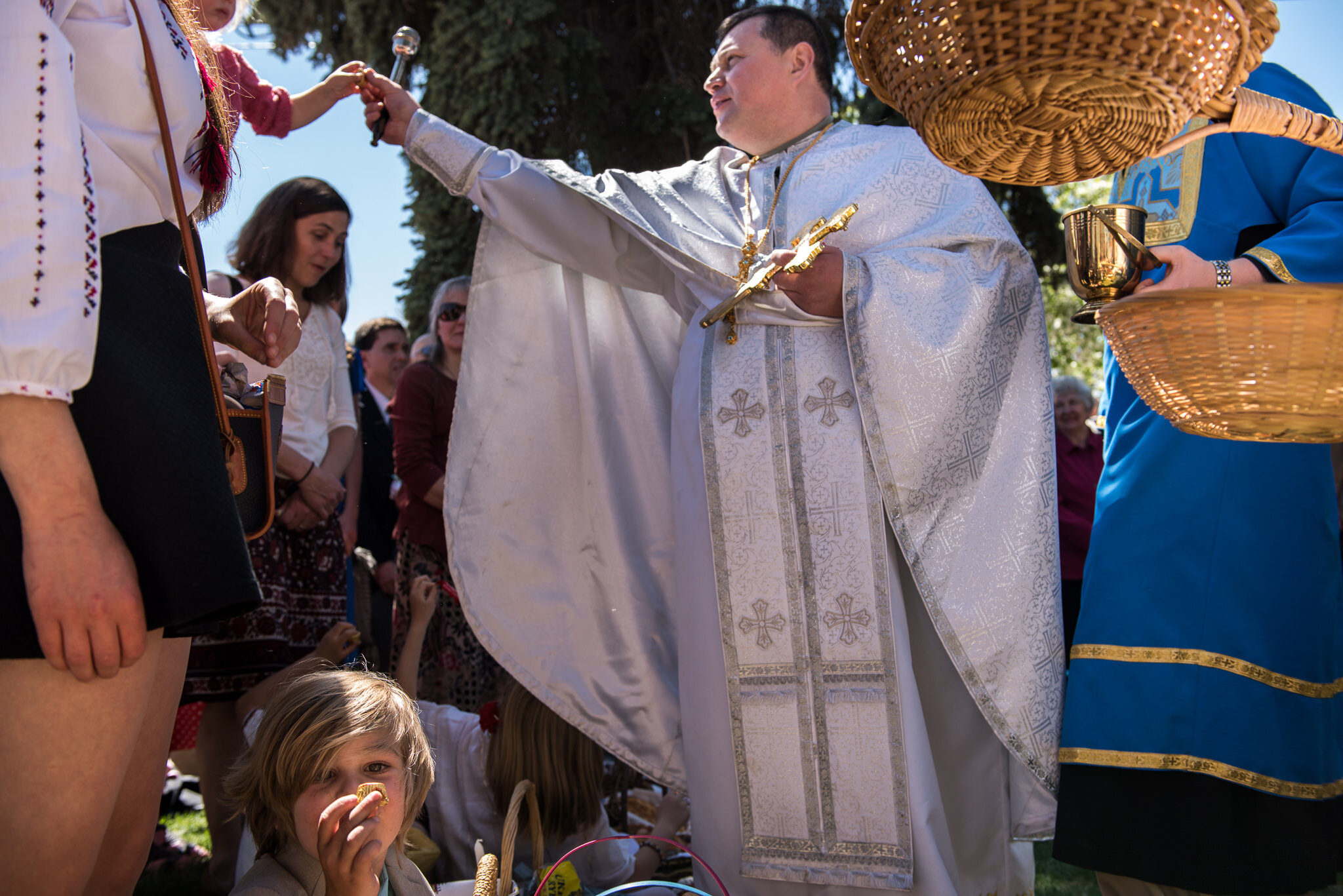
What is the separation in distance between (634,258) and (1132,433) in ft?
5.07

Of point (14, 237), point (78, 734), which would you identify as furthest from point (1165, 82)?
point (78, 734)

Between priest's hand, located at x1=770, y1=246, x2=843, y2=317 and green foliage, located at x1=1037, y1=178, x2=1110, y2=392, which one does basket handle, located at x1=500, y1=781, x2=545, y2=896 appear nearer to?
priest's hand, located at x1=770, y1=246, x2=843, y2=317

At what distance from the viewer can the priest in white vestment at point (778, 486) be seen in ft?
8.86

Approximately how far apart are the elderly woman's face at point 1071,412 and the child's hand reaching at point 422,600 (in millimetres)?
3617

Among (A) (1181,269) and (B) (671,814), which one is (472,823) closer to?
(B) (671,814)

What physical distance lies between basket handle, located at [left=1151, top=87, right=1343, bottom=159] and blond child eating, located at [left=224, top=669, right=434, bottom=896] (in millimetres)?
1606

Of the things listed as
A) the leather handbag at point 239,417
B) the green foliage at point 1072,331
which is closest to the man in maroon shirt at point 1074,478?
the leather handbag at point 239,417

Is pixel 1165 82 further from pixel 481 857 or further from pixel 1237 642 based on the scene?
pixel 481 857

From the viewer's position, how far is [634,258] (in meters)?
3.34

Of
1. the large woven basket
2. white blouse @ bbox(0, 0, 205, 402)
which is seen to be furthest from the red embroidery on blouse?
the large woven basket

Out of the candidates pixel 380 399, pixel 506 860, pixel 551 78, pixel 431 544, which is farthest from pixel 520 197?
pixel 551 78

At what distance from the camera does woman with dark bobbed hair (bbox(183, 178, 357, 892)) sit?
9.75 ft

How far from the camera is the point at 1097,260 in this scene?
5.72 feet

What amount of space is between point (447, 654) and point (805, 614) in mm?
1765
